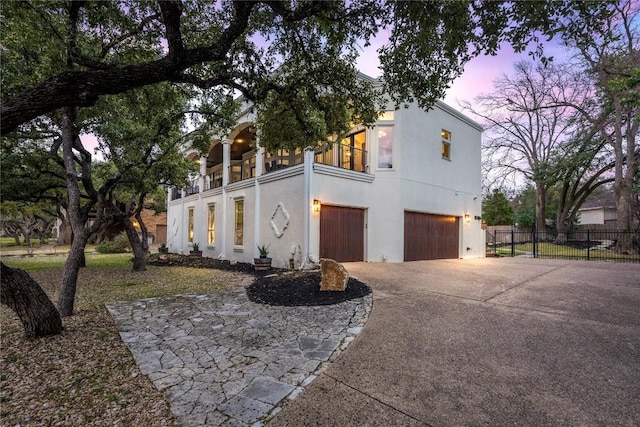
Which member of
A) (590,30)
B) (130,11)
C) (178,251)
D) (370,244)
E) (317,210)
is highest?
(130,11)

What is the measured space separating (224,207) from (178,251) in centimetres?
695

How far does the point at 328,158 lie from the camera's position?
10.7 meters

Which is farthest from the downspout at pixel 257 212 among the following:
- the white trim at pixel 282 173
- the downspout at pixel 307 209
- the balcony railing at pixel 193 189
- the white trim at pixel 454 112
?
the white trim at pixel 454 112

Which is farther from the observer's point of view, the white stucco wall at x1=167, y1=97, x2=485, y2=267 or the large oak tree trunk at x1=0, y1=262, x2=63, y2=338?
the white stucco wall at x1=167, y1=97, x2=485, y2=267

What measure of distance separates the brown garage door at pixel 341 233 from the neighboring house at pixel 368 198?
1.4 inches

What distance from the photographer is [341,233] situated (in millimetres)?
10055

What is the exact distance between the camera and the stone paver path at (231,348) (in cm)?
236

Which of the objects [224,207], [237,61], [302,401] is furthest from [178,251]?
[302,401]

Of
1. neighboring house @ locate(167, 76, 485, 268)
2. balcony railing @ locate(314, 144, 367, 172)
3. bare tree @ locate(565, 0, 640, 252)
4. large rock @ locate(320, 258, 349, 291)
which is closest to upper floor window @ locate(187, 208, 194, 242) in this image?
neighboring house @ locate(167, 76, 485, 268)

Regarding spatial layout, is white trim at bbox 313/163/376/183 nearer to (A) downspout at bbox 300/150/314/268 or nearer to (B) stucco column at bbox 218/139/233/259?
(A) downspout at bbox 300/150/314/268

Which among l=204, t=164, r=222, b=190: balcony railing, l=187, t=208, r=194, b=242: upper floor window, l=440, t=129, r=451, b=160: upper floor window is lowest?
l=187, t=208, r=194, b=242: upper floor window

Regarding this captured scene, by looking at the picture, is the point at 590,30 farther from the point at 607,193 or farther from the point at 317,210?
the point at 607,193

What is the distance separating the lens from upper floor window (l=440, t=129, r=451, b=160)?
12.6 m

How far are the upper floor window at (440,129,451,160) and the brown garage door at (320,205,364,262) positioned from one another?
5.15 meters
